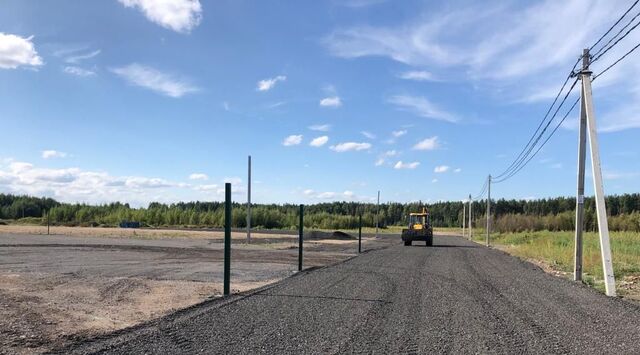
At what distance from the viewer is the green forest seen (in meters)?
85.6

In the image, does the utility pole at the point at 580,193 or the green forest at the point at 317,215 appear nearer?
the utility pole at the point at 580,193

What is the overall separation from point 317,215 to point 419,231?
66882 millimetres

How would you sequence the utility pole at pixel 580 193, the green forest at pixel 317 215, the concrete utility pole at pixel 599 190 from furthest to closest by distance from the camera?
the green forest at pixel 317 215
the utility pole at pixel 580 193
the concrete utility pole at pixel 599 190

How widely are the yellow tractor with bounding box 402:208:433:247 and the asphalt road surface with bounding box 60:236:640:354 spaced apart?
85.6 ft

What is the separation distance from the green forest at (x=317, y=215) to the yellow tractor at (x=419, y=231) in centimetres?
2604

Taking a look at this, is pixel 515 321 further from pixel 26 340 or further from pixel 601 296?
pixel 26 340

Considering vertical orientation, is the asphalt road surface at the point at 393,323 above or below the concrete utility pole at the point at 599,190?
below

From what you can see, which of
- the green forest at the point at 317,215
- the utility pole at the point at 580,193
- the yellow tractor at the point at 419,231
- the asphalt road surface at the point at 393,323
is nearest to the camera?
the asphalt road surface at the point at 393,323

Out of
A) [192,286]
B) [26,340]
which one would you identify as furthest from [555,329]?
[192,286]

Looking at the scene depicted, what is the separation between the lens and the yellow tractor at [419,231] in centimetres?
4012

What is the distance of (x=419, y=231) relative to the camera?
40.2 metres

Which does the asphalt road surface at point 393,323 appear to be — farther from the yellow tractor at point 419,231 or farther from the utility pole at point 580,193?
the yellow tractor at point 419,231

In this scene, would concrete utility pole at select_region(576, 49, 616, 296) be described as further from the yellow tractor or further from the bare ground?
the yellow tractor

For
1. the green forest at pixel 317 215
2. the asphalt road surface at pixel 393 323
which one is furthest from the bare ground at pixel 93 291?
the green forest at pixel 317 215
